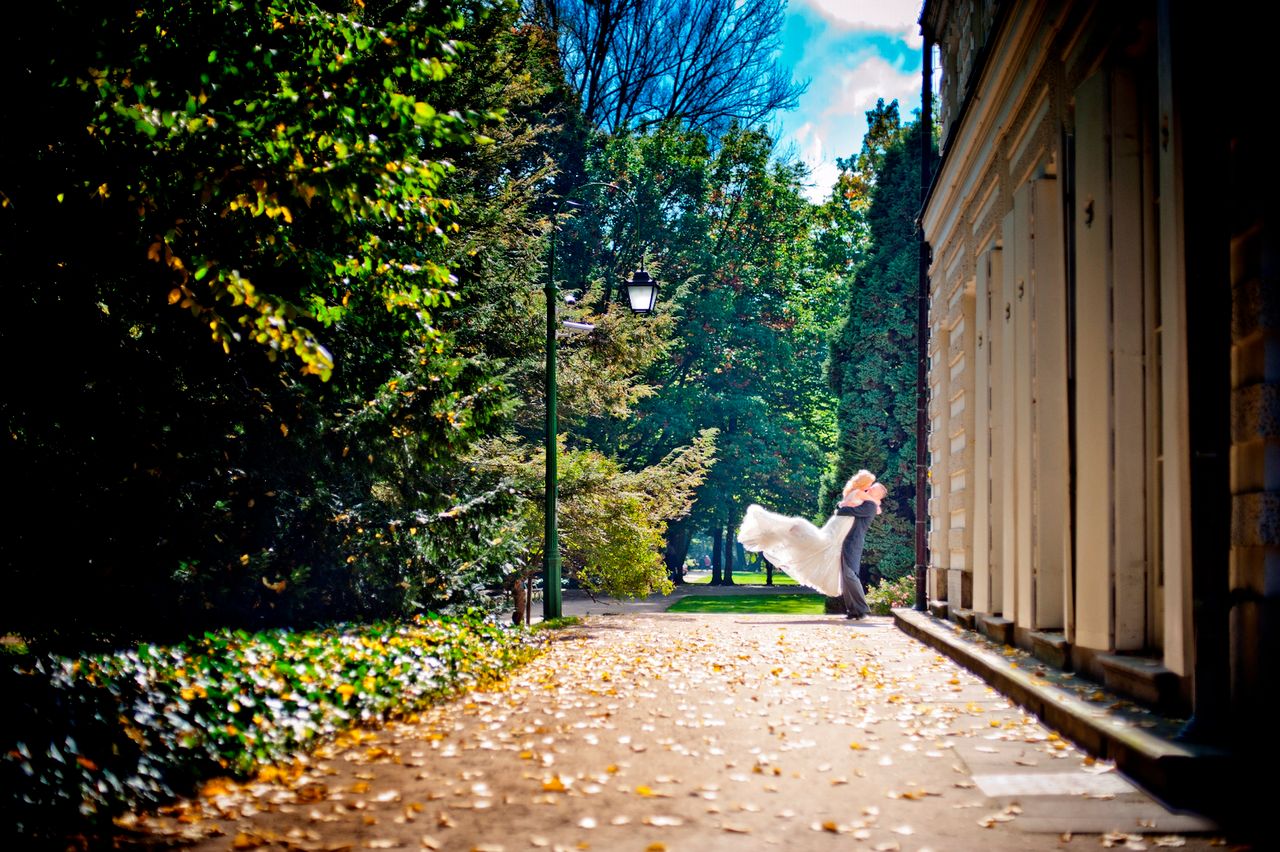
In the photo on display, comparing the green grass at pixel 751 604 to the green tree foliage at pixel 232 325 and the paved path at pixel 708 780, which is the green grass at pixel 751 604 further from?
the paved path at pixel 708 780

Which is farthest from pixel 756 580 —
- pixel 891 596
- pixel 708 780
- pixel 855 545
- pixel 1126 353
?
pixel 708 780

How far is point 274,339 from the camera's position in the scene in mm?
7574

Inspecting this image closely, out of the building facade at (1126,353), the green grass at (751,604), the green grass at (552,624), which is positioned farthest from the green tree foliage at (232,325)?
the green grass at (751,604)

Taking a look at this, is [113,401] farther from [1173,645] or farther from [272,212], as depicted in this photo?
[1173,645]

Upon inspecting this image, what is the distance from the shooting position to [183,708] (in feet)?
19.9

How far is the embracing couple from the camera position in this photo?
56.5 ft

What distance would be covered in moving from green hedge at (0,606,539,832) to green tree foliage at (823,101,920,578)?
1942cm

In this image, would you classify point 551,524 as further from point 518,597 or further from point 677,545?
point 677,545

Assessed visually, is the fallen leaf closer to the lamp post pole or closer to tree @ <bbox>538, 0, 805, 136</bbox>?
the lamp post pole

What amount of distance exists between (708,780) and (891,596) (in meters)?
17.3

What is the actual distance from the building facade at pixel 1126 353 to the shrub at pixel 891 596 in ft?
25.4

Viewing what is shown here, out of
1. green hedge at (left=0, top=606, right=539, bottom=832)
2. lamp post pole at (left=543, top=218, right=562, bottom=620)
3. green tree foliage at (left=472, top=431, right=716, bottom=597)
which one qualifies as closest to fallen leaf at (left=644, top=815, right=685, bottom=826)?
green hedge at (left=0, top=606, right=539, bottom=832)

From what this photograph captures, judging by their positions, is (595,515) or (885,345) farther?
(885,345)

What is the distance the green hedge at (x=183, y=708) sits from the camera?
4.85 metres
